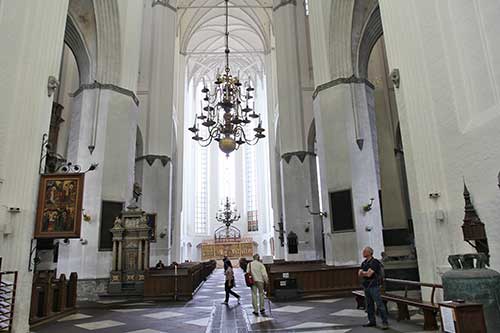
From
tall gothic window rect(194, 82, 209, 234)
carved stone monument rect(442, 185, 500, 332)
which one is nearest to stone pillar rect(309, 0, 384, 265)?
carved stone monument rect(442, 185, 500, 332)

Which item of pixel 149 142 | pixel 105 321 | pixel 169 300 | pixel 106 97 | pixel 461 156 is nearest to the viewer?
pixel 461 156

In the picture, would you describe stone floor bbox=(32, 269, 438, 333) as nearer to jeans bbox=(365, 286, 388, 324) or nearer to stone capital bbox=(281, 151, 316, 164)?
jeans bbox=(365, 286, 388, 324)

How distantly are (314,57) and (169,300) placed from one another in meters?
10.9

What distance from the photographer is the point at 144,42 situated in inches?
802

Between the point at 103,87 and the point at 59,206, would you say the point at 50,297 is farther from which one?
the point at 103,87

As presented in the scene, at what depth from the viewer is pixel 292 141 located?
66.3ft

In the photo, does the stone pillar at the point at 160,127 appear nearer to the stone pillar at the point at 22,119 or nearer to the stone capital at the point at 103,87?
the stone capital at the point at 103,87

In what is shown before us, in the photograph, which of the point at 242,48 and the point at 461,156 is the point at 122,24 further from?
the point at 242,48

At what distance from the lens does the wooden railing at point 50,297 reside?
23.7 ft

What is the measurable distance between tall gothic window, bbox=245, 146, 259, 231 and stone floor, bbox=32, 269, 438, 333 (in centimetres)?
2842

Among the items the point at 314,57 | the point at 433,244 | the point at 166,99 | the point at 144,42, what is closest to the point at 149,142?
the point at 166,99

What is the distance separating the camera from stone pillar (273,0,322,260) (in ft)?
61.1

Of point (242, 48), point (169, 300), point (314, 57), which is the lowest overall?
point (169, 300)

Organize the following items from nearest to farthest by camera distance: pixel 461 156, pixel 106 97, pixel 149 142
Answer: pixel 461 156 → pixel 106 97 → pixel 149 142
